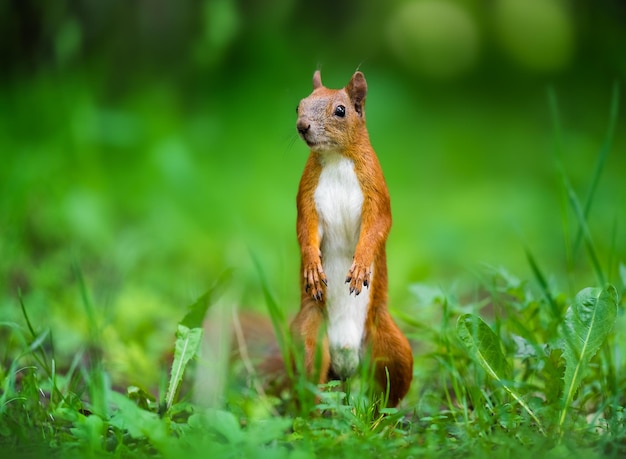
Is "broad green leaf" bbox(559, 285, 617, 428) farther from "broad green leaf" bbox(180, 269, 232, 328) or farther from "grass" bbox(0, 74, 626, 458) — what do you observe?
"broad green leaf" bbox(180, 269, 232, 328)

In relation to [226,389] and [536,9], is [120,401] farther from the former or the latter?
[536,9]

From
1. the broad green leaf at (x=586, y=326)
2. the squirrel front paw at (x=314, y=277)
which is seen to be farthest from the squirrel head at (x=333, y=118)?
the broad green leaf at (x=586, y=326)

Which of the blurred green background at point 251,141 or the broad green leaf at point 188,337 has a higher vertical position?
the blurred green background at point 251,141

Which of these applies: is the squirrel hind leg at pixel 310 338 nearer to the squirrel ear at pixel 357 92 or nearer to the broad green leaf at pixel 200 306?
the broad green leaf at pixel 200 306

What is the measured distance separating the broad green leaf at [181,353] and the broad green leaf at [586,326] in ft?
4.14

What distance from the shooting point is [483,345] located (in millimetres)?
3025

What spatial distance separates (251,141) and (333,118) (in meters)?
5.14

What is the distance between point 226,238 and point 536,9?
4758 mm

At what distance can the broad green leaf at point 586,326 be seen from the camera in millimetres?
2951

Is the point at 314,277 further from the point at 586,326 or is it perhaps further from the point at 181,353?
the point at 586,326

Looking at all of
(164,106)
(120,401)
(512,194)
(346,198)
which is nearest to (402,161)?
(512,194)

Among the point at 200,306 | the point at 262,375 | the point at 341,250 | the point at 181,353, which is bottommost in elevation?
the point at 262,375

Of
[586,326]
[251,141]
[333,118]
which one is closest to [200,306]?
[333,118]

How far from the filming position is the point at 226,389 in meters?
3.11
